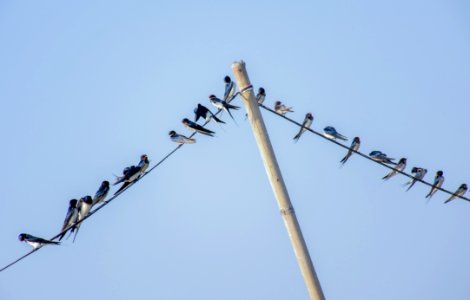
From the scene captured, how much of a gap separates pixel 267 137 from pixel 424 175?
44.9ft

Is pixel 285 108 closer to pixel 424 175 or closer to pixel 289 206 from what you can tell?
pixel 424 175

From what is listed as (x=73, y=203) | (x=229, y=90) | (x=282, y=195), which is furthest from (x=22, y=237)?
(x=282, y=195)

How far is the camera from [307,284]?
805 centimetres

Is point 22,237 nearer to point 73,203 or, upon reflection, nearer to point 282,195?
point 73,203

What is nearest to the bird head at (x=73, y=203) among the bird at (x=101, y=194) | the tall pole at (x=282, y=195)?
the bird at (x=101, y=194)

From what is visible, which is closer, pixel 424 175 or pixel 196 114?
pixel 196 114

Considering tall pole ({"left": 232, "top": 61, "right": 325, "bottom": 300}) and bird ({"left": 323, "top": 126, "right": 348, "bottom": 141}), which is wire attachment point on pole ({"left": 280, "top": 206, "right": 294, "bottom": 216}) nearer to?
tall pole ({"left": 232, "top": 61, "right": 325, "bottom": 300})

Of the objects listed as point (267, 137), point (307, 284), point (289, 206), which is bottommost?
point (307, 284)

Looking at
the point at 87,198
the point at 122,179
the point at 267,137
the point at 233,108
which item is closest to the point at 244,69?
the point at 267,137

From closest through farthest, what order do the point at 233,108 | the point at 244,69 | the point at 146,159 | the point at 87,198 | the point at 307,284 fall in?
the point at 307,284 < the point at 244,69 < the point at 233,108 < the point at 87,198 < the point at 146,159

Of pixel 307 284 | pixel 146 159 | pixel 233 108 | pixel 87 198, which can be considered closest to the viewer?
pixel 307 284

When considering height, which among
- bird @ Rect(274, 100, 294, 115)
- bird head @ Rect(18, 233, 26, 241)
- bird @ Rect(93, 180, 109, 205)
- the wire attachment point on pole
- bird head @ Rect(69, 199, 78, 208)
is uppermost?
bird @ Rect(274, 100, 294, 115)

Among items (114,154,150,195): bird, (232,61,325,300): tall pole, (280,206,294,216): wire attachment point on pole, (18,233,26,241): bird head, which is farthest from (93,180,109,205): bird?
(280,206,294,216): wire attachment point on pole

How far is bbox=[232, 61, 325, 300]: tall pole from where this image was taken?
8.05m
